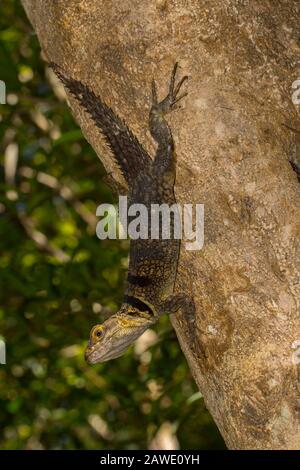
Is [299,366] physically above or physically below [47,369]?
above

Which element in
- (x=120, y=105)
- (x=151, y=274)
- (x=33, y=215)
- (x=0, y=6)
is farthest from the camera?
(x=33, y=215)

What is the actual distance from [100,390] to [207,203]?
10.6 ft

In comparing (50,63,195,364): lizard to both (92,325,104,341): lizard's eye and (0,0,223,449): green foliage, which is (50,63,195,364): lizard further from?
(0,0,223,449): green foliage

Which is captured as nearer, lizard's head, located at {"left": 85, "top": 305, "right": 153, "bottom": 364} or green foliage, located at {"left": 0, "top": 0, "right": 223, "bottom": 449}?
lizard's head, located at {"left": 85, "top": 305, "right": 153, "bottom": 364}

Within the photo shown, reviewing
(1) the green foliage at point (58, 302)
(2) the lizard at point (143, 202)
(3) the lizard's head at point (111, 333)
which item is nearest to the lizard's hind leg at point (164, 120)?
(2) the lizard at point (143, 202)

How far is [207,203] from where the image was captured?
318 centimetres

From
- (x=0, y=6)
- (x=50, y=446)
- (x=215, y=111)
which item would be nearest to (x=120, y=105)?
(x=215, y=111)

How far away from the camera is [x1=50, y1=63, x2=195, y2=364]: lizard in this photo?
131 inches

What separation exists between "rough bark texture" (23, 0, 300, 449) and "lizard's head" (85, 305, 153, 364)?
0.78 m

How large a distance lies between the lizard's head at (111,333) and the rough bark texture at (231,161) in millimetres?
777

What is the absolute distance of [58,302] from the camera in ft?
18.5

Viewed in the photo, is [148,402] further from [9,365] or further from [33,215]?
[33,215]

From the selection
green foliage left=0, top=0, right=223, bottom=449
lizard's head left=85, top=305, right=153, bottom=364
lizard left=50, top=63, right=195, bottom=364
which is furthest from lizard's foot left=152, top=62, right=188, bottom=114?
green foliage left=0, top=0, right=223, bottom=449

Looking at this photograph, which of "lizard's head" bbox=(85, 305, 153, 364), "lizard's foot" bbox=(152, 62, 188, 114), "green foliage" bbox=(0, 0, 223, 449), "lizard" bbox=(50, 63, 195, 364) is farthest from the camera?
"green foliage" bbox=(0, 0, 223, 449)
